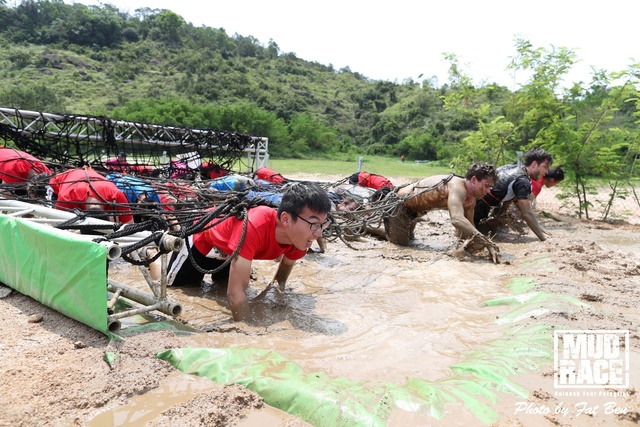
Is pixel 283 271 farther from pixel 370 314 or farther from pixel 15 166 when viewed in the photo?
pixel 15 166

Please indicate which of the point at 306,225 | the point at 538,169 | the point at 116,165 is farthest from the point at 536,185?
the point at 116,165

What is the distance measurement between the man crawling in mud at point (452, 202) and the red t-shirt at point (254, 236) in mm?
3002

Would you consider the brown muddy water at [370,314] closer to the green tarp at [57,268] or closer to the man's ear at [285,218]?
the green tarp at [57,268]

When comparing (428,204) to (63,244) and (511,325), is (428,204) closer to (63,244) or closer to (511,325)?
(511,325)

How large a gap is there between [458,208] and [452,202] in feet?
0.39

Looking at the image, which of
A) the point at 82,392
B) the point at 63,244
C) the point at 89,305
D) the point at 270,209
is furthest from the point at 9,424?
the point at 270,209

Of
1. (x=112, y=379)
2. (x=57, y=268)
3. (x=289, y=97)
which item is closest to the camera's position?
(x=112, y=379)

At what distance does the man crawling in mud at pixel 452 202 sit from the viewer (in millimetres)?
5605

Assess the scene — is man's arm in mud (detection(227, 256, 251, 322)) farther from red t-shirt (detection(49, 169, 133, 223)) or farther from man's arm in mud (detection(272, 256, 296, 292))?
red t-shirt (detection(49, 169, 133, 223))

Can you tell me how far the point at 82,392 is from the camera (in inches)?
80.8

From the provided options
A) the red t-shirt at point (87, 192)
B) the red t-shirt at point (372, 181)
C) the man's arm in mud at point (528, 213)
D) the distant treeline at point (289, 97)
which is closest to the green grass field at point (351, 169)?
the distant treeline at point (289, 97)

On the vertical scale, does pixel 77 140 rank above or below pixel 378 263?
above

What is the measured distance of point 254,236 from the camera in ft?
9.89

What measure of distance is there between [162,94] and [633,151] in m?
57.2
